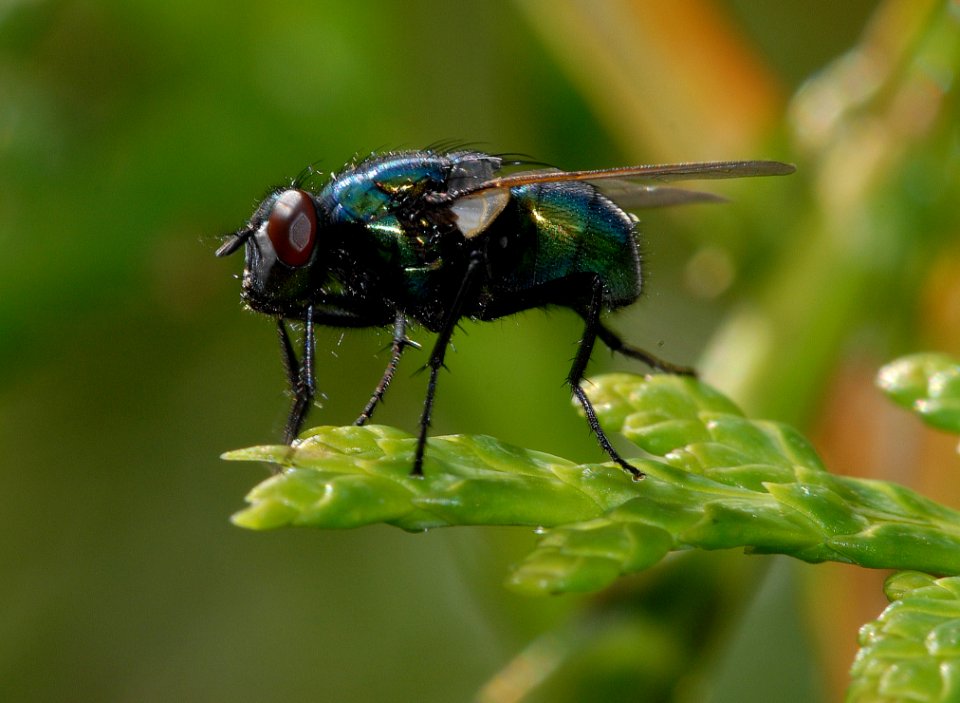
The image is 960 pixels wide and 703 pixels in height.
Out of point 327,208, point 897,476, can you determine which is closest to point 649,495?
point 327,208

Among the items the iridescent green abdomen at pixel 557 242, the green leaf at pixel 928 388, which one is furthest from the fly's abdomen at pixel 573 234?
the green leaf at pixel 928 388

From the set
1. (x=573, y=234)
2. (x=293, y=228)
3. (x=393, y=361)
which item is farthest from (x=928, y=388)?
(x=293, y=228)

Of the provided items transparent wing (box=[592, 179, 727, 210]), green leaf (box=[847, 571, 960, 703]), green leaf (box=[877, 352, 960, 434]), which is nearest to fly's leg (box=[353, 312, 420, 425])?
transparent wing (box=[592, 179, 727, 210])

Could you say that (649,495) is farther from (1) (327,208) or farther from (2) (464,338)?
(2) (464,338)

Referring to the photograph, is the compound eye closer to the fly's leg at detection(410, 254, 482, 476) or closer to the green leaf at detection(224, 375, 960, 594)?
the fly's leg at detection(410, 254, 482, 476)

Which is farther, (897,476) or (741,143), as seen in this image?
(741,143)
